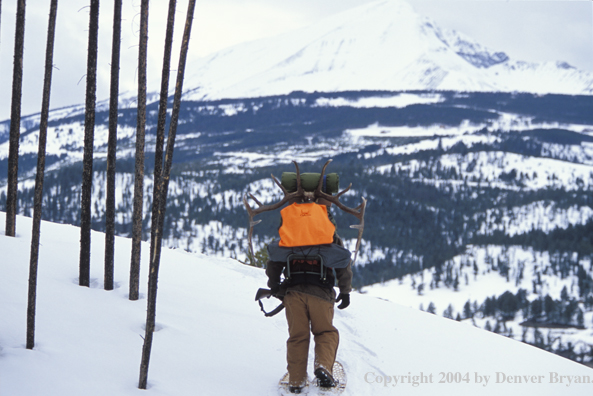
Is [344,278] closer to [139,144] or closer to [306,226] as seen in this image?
[306,226]

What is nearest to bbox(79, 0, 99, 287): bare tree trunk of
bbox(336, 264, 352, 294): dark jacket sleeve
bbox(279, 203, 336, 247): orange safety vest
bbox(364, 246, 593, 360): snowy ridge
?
bbox(279, 203, 336, 247): orange safety vest

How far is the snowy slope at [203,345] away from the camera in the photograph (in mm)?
7059

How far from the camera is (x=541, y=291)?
144 metres

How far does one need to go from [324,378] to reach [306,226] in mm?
1952

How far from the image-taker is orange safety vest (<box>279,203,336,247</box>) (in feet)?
22.5

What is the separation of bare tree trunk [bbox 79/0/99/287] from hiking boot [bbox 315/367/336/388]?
17.1ft

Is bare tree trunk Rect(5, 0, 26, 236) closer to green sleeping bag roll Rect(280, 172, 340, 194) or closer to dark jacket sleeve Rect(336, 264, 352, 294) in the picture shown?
green sleeping bag roll Rect(280, 172, 340, 194)

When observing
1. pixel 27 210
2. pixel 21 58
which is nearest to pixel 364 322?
pixel 21 58

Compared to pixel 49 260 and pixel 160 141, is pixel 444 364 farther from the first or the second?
pixel 49 260

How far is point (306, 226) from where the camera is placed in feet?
22.5

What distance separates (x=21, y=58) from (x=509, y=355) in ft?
39.5

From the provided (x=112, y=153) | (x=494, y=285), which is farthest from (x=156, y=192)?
(x=494, y=285)

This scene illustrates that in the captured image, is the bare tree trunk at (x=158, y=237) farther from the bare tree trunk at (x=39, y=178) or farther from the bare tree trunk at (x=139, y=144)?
the bare tree trunk at (x=139, y=144)

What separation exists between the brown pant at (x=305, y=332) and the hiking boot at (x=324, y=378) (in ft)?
0.21
